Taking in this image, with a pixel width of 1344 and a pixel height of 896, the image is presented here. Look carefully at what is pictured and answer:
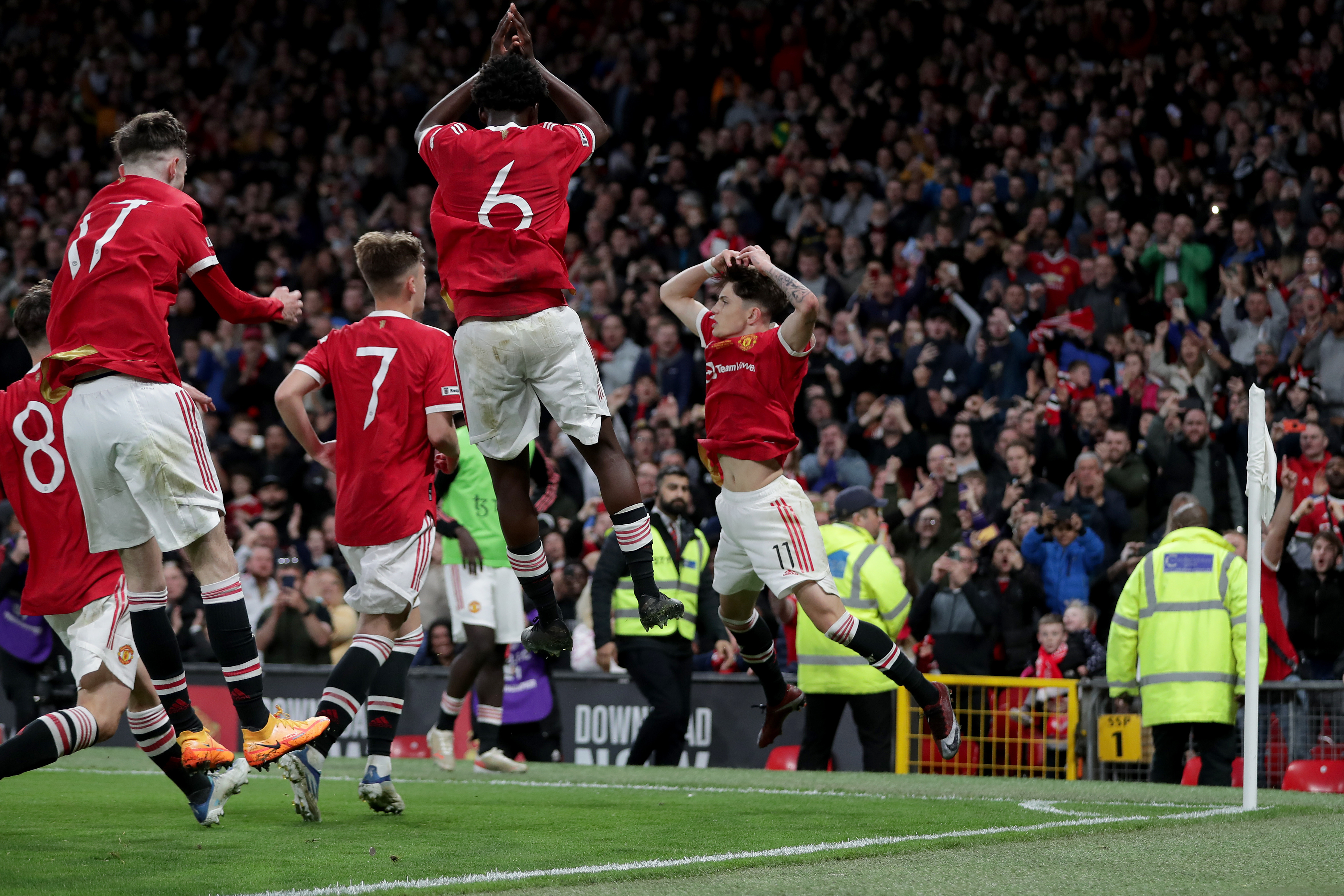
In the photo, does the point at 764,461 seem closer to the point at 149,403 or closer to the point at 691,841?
the point at 691,841

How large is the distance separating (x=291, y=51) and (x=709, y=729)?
15.5 metres

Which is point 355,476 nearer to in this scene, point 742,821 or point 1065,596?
point 742,821

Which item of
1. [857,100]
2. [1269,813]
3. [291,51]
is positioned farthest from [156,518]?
[291,51]

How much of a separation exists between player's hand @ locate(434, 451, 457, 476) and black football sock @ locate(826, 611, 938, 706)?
1.99 m

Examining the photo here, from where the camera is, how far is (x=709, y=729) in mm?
12641

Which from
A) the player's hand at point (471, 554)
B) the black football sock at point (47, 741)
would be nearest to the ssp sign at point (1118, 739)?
the player's hand at point (471, 554)

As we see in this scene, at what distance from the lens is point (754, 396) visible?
7.89m

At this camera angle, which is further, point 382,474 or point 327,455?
point 327,455

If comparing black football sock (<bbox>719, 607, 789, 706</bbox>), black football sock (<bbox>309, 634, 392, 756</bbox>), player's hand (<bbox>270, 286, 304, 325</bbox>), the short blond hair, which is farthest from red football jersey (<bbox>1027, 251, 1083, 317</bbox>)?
player's hand (<bbox>270, 286, 304, 325</bbox>)

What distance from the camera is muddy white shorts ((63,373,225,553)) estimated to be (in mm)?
6367

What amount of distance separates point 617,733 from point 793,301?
6.16 meters

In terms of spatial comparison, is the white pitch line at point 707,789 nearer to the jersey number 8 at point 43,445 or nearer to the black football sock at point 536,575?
the black football sock at point 536,575

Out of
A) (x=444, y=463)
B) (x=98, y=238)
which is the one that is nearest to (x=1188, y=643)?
(x=444, y=463)

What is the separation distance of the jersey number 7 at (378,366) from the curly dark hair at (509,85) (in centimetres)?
127
